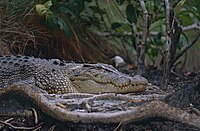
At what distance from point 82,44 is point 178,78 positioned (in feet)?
3.97

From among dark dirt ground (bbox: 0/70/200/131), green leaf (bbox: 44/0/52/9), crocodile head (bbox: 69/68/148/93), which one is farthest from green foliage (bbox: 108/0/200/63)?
dark dirt ground (bbox: 0/70/200/131)

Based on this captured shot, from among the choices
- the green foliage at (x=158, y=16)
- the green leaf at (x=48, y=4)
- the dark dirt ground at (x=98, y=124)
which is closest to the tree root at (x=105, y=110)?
the dark dirt ground at (x=98, y=124)

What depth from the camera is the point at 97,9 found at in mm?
5477

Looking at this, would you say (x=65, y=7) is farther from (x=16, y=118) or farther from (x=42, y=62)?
(x=16, y=118)

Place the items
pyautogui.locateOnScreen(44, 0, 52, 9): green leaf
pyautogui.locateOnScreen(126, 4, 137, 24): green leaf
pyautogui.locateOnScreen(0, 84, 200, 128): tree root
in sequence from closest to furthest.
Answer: pyautogui.locateOnScreen(0, 84, 200, 128): tree root
pyautogui.locateOnScreen(44, 0, 52, 9): green leaf
pyautogui.locateOnScreen(126, 4, 137, 24): green leaf

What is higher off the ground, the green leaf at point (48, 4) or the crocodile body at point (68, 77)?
the green leaf at point (48, 4)

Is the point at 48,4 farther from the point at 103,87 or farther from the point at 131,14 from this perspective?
the point at 103,87

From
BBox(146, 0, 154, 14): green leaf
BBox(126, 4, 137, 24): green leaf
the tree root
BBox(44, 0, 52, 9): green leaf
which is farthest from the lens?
BBox(126, 4, 137, 24): green leaf

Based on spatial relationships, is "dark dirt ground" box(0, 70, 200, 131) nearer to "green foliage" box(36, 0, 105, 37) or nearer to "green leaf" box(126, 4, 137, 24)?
"green foliage" box(36, 0, 105, 37)

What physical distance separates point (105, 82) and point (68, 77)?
0.74 ft

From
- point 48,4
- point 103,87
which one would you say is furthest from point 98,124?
point 48,4

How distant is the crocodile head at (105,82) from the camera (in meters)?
3.10

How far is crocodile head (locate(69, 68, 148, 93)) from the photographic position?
310cm

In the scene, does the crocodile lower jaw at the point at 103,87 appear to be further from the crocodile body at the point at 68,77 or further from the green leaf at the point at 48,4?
the green leaf at the point at 48,4
